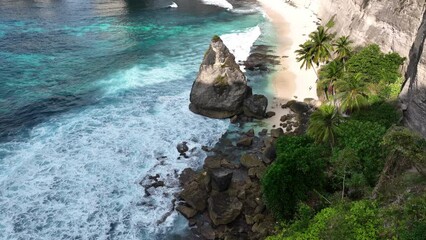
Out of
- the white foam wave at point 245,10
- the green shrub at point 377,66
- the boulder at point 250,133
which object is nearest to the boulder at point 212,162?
the boulder at point 250,133

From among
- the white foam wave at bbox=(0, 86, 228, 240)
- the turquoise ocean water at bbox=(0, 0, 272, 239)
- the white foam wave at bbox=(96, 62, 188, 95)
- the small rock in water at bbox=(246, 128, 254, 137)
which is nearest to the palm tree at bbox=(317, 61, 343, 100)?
the small rock in water at bbox=(246, 128, 254, 137)

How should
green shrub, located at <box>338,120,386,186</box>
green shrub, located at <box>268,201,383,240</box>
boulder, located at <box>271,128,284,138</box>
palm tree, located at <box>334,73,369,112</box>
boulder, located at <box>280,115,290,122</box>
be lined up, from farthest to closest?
1. boulder, located at <box>280,115,290,122</box>
2. boulder, located at <box>271,128,284,138</box>
3. palm tree, located at <box>334,73,369,112</box>
4. green shrub, located at <box>338,120,386,186</box>
5. green shrub, located at <box>268,201,383,240</box>

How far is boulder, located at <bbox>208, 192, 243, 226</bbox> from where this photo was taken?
31.9 metres

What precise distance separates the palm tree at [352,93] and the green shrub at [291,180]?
10061 millimetres

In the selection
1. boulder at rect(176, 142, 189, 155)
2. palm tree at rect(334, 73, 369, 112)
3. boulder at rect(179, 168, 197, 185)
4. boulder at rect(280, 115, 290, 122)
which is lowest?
boulder at rect(179, 168, 197, 185)

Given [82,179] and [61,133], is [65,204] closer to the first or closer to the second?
[82,179]

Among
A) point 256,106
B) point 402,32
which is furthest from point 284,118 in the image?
point 402,32

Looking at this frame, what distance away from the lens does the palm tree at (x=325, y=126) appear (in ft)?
110

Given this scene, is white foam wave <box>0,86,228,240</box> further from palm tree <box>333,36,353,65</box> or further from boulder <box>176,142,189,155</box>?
palm tree <box>333,36,353,65</box>

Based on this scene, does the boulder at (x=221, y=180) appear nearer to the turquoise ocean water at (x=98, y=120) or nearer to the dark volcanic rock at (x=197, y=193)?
the dark volcanic rock at (x=197, y=193)

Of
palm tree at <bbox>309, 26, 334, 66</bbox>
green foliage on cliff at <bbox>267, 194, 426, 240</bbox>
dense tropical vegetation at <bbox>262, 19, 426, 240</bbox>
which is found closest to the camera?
green foliage on cliff at <bbox>267, 194, 426, 240</bbox>

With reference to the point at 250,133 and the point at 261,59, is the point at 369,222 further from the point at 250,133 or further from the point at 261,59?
the point at 261,59

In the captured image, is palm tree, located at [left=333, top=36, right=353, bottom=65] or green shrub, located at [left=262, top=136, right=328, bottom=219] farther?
palm tree, located at [left=333, top=36, right=353, bottom=65]

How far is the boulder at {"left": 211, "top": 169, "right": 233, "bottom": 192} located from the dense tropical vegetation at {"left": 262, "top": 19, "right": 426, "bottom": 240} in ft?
17.5
